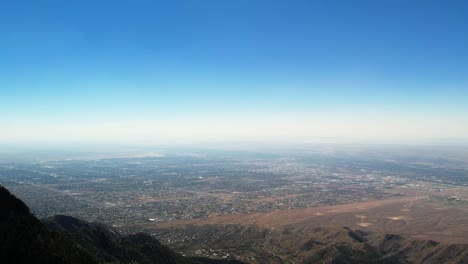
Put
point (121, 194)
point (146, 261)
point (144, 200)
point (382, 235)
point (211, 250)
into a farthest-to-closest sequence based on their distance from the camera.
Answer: point (121, 194) → point (144, 200) → point (382, 235) → point (211, 250) → point (146, 261)

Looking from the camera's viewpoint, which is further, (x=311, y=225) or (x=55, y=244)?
(x=311, y=225)

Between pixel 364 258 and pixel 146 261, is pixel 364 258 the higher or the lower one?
the lower one

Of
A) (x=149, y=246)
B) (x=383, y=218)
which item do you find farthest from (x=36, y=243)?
(x=383, y=218)

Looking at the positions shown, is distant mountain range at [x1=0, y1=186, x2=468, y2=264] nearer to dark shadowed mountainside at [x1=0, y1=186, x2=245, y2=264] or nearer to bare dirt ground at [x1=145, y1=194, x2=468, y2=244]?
dark shadowed mountainside at [x1=0, y1=186, x2=245, y2=264]

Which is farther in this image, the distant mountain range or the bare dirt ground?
the bare dirt ground

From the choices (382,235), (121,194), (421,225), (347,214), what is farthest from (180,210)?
(421,225)

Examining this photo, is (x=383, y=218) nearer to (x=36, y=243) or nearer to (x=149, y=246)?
(x=149, y=246)

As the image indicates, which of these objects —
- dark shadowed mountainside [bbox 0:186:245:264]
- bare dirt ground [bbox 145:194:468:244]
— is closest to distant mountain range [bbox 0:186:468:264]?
dark shadowed mountainside [bbox 0:186:245:264]

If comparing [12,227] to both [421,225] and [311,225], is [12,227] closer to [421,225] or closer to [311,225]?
[311,225]
